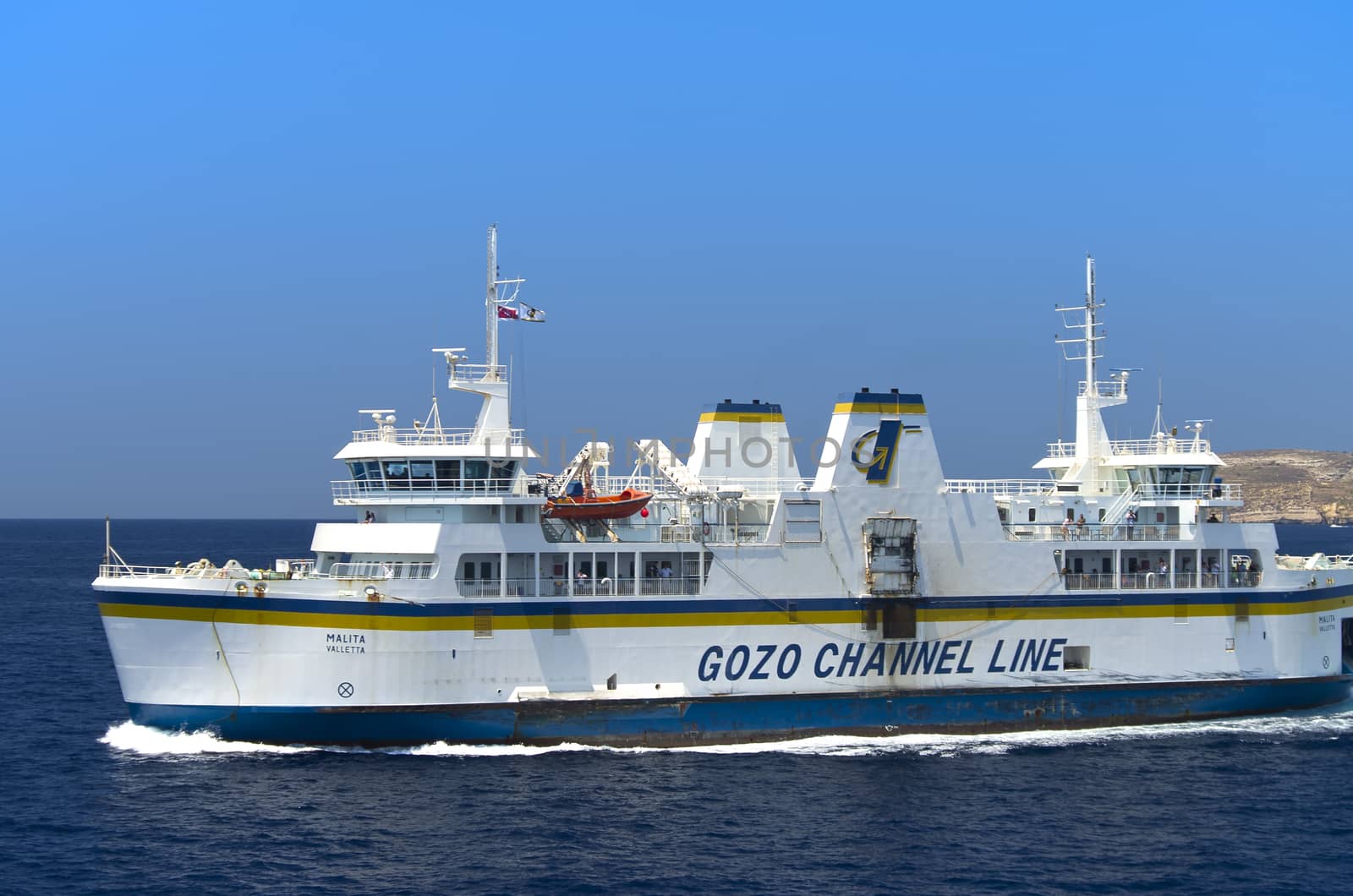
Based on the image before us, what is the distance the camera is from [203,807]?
2412cm

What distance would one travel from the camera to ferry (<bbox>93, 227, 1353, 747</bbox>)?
27.1 meters

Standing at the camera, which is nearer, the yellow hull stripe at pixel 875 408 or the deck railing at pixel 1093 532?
the yellow hull stripe at pixel 875 408

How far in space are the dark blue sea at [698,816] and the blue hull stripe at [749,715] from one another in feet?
1.24

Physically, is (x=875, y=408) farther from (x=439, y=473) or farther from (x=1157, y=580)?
(x=439, y=473)

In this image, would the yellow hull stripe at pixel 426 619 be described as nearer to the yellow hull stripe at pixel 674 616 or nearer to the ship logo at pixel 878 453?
the yellow hull stripe at pixel 674 616

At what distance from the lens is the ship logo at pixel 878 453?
30812 millimetres

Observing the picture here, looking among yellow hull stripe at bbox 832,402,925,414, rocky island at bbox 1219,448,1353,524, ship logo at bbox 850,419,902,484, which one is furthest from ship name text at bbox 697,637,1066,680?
rocky island at bbox 1219,448,1353,524

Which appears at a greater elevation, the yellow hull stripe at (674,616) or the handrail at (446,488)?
the handrail at (446,488)

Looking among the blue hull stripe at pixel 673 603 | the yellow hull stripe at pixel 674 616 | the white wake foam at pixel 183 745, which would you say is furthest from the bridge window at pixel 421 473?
the white wake foam at pixel 183 745

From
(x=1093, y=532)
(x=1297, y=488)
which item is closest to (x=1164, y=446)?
(x=1093, y=532)

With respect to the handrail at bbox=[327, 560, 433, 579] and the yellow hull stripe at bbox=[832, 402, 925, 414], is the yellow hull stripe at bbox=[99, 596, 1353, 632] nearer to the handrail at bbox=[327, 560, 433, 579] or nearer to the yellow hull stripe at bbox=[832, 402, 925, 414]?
the handrail at bbox=[327, 560, 433, 579]

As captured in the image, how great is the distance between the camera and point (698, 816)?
24.3 m

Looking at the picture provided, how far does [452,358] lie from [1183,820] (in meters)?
18.4

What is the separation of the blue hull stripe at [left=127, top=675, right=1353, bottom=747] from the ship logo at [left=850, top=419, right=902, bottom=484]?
5.22 meters
